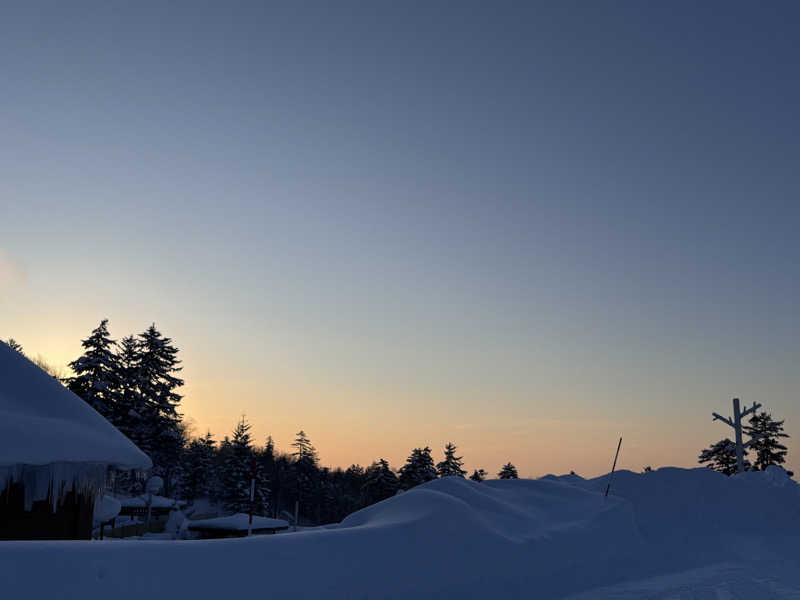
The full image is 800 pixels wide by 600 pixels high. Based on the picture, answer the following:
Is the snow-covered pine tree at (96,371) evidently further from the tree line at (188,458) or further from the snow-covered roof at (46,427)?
the snow-covered roof at (46,427)

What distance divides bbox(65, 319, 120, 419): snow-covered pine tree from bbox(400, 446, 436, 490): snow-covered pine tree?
88.6 ft

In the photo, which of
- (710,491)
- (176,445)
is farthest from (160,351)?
(710,491)

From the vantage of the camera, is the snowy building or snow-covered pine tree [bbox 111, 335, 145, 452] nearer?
the snowy building

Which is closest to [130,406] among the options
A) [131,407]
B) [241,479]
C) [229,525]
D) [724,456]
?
[131,407]

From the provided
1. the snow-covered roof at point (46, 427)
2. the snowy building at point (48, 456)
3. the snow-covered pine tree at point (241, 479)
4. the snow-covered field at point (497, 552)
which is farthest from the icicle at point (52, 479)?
the snow-covered pine tree at point (241, 479)

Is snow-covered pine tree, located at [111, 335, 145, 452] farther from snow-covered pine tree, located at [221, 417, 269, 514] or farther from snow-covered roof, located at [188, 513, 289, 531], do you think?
snow-covered pine tree, located at [221, 417, 269, 514]

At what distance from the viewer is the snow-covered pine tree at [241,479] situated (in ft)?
174

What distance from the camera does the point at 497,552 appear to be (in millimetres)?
10180

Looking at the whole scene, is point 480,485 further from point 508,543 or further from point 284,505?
point 284,505

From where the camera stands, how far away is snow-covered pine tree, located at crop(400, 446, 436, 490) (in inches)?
2085

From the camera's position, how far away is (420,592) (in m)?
8.46

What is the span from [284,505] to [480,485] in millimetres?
67905

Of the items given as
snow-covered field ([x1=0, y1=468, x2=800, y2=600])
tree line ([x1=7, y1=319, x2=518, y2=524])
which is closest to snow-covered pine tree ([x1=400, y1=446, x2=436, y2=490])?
tree line ([x1=7, y1=319, x2=518, y2=524])

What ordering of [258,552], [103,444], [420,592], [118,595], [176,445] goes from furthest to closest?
[176,445] → [103,444] → [420,592] → [258,552] → [118,595]
